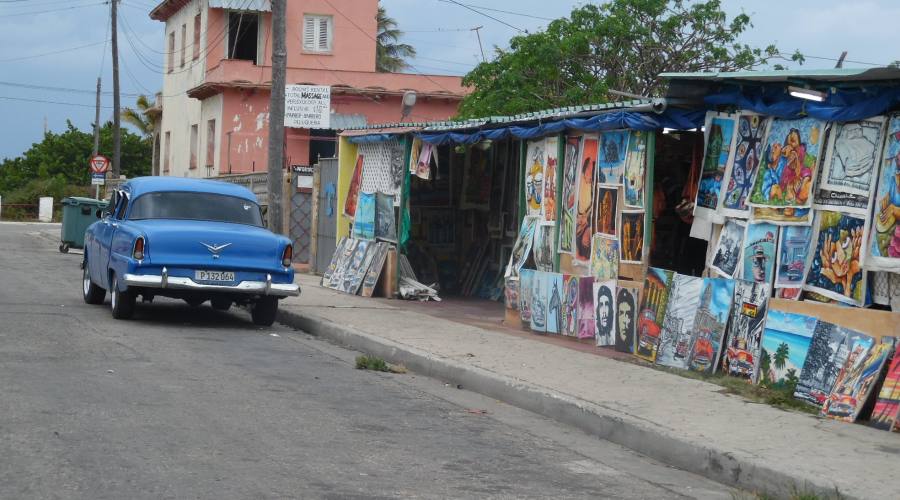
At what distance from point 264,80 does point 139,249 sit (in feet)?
79.5

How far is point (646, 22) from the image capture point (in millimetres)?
29172

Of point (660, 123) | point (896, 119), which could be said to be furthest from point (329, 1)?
point (896, 119)

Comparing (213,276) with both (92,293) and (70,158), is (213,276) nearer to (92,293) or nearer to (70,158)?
(92,293)

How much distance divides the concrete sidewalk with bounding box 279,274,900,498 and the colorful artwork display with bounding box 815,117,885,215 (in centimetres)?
188

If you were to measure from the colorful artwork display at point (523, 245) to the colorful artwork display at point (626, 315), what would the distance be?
2.59 metres

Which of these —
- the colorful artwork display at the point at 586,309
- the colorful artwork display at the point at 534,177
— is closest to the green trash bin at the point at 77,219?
the colorful artwork display at the point at 534,177

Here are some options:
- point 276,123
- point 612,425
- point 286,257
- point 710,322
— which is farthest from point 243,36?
point 612,425

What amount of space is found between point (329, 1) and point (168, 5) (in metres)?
7.42

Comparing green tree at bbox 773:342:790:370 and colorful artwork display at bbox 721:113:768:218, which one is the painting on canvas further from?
green tree at bbox 773:342:790:370

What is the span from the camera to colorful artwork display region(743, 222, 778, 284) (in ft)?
34.5

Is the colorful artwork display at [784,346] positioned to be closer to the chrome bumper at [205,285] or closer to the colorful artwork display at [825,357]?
the colorful artwork display at [825,357]

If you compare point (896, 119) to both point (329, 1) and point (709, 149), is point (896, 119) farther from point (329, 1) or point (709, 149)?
point (329, 1)

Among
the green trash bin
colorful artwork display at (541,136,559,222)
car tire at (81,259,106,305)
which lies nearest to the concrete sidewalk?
colorful artwork display at (541,136,559,222)

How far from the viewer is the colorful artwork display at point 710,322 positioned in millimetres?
10797
